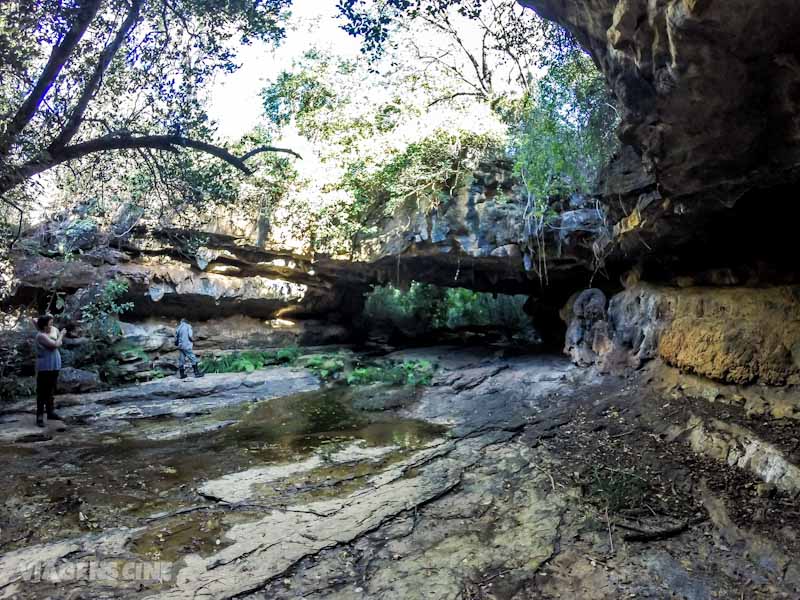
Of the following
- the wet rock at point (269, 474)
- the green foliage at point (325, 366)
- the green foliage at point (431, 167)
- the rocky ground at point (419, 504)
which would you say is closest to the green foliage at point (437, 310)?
the green foliage at point (325, 366)

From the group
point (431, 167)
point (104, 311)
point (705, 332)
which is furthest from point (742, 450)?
point (104, 311)

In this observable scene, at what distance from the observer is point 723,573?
3.69 metres

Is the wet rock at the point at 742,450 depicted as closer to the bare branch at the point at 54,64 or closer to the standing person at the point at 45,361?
the bare branch at the point at 54,64

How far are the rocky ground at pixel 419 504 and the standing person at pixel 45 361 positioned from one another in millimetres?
461

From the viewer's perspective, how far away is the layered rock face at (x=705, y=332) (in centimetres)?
632

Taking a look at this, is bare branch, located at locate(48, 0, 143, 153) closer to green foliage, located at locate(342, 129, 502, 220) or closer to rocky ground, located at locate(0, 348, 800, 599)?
rocky ground, located at locate(0, 348, 800, 599)

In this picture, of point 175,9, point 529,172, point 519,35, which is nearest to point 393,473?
point 529,172

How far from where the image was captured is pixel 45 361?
7836mm

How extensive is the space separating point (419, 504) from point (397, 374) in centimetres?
697

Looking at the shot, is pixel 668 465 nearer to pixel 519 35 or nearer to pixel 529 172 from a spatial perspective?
pixel 529 172

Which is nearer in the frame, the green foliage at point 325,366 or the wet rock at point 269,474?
the wet rock at point 269,474

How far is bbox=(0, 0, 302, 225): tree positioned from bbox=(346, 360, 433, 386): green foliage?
6.37 metres

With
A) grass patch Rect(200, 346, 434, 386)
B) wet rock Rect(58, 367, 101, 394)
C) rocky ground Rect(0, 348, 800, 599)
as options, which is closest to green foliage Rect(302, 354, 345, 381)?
grass patch Rect(200, 346, 434, 386)

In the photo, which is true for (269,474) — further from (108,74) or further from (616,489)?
(108,74)
